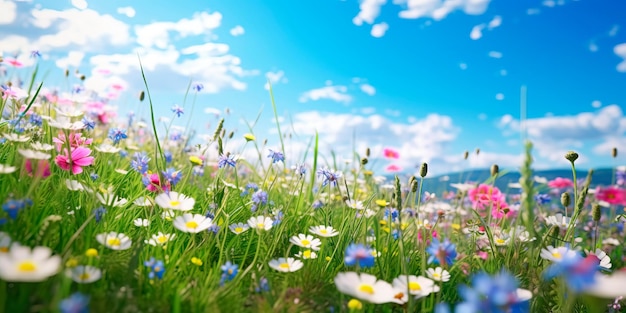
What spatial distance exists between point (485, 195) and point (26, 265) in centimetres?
268

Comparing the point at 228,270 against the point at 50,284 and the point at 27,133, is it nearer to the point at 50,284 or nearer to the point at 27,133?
the point at 50,284

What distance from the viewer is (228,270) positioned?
1.39 metres

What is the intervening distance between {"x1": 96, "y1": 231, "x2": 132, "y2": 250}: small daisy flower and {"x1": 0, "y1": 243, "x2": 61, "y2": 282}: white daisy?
338 millimetres

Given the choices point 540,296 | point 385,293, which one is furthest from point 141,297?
point 540,296

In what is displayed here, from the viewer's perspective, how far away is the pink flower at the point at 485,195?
2.88 meters

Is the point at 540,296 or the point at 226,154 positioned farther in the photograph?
the point at 226,154

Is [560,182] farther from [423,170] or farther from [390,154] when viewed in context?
[423,170]

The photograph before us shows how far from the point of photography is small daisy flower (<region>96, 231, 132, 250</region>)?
1.33 m

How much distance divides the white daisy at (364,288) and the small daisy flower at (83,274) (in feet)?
1.91

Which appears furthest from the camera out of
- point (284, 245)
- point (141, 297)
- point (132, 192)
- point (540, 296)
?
point (132, 192)

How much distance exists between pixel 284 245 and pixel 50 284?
989 mm

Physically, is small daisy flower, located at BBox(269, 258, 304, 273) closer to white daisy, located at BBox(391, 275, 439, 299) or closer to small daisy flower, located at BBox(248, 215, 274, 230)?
small daisy flower, located at BBox(248, 215, 274, 230)

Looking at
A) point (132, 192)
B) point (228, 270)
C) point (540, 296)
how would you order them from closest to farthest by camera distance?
1. point (228, 270)
2. point (540, 296)
3. point (132, 192)

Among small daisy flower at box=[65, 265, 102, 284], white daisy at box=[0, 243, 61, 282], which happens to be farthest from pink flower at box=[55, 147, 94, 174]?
white daisy at box=[0, 243, 61, 282]
